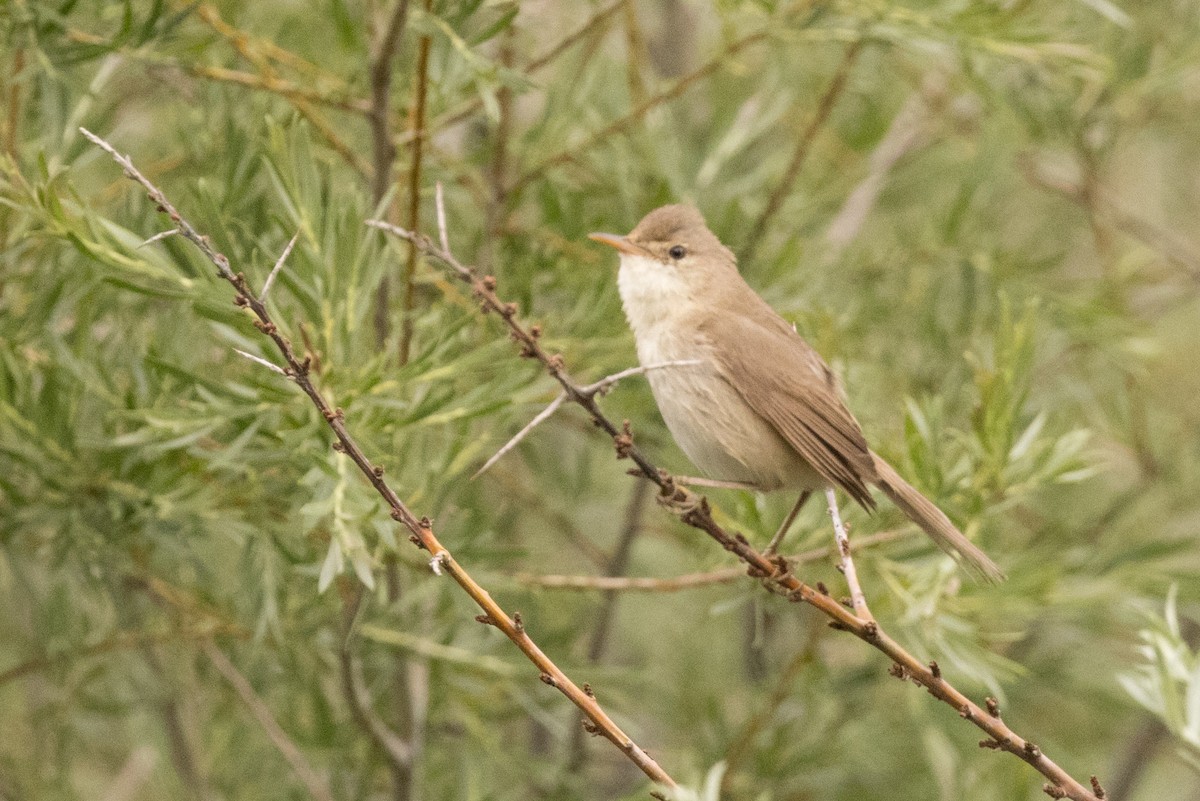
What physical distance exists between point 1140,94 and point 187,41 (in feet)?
7.89

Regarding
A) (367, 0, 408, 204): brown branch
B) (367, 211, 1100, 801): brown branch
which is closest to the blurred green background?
(367, 0, 408, 204): brown branch

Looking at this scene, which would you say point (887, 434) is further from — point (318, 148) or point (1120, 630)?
point (1120, 630)

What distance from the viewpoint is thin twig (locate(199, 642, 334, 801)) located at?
119 inches

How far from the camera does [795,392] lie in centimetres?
299

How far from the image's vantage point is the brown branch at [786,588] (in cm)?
186

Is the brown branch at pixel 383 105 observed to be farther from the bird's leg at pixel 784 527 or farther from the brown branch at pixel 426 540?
the bird's leg at pixel 784 527

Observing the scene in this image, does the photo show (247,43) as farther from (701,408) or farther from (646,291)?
(701,408)

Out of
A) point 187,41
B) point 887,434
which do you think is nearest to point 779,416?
point 887,434

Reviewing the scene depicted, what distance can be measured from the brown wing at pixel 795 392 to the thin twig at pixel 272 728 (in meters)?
1.15

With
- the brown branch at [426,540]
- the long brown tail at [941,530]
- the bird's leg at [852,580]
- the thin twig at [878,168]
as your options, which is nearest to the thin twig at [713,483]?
the long brown tail at [941,530]

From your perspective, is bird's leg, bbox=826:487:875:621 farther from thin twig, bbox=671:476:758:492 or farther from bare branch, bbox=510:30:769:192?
bare branch, bbox=510:30:769:192

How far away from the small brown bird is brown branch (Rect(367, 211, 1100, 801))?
0.60m

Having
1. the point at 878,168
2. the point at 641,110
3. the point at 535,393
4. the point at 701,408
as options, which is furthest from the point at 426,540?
the point at 878,168

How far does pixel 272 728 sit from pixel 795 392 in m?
1.25
